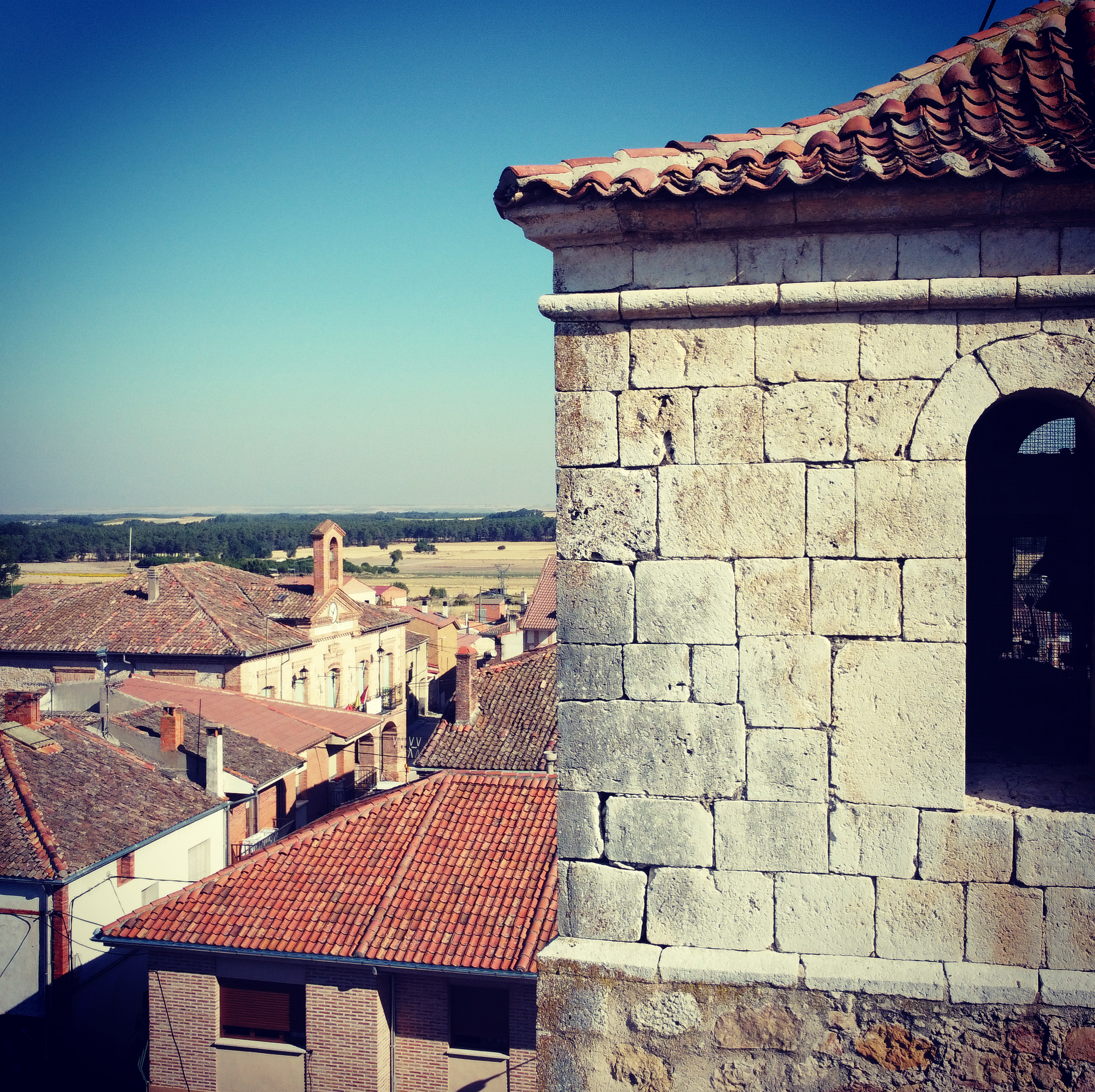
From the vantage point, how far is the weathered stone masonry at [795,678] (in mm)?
3299

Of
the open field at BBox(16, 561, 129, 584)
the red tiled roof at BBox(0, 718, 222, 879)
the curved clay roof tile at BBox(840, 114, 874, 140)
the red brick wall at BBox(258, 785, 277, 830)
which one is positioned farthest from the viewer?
the open field at BBox(16, 561, 129, 584)

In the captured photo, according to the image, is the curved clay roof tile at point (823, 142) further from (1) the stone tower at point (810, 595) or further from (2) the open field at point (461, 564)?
(2) the open field at point (461, 564)

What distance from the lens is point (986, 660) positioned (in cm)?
405

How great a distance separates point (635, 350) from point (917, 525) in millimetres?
1321

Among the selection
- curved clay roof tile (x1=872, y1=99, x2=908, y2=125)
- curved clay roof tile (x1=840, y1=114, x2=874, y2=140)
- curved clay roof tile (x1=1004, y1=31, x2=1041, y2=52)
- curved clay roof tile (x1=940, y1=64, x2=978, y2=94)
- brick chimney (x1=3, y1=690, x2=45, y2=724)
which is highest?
curved clay roof tile (x1=1004, y1=31, x2=1041, y2=52)

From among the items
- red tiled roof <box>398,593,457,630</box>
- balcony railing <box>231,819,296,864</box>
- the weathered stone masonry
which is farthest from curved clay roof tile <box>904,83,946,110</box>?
red tiled roof <box>398,593,457,630</box>

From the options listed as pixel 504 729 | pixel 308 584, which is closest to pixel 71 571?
pixel 308 584

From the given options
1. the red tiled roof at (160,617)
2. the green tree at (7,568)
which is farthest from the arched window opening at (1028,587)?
the green tree at (7,568)

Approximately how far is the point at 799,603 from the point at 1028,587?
4.68ft

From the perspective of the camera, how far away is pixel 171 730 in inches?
782

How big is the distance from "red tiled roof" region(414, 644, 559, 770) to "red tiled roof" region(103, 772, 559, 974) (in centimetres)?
666

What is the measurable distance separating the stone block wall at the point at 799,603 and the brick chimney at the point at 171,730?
18.6 metres

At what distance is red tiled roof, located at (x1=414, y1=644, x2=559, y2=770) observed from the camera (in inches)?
822

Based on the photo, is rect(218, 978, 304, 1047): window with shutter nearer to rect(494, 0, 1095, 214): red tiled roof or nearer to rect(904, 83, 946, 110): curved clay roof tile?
rect(494, 0, 1095, 214): red tiled roof
